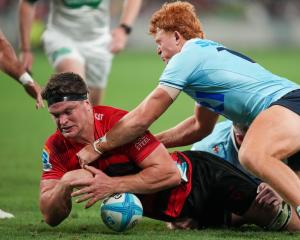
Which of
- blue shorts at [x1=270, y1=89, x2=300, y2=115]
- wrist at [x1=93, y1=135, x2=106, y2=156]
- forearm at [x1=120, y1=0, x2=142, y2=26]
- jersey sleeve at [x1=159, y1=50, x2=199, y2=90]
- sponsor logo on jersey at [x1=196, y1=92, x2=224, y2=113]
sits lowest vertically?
forearm at [x1=120, y1=0, x2=142, y2=26]

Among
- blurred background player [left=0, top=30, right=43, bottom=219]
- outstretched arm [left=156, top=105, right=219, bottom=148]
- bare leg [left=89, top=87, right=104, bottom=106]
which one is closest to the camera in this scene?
outstretched arm [left=156, top=105, right=219, bottom=148]

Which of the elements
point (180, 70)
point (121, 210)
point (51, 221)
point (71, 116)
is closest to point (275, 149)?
point (180, 70)

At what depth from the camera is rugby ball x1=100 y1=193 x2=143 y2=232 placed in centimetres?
685

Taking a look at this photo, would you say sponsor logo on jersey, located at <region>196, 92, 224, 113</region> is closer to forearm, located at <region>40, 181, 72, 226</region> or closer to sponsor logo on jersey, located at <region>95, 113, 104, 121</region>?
sponsor logo on jersey, located at <region>95, 113, 104, 121</region>

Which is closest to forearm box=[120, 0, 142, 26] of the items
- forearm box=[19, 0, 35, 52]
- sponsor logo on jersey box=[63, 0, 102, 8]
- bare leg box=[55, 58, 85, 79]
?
sponsor logo on jersey box=[63, 0, 102, 8]

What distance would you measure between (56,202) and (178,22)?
1.75 m

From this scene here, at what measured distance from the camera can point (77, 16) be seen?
11.6m

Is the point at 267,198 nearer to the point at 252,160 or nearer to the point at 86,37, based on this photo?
the point at 252,160

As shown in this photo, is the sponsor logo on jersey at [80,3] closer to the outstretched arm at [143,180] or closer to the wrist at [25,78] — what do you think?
the wrist at [25,78]

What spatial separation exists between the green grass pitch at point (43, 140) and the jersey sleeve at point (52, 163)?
16.8 inches

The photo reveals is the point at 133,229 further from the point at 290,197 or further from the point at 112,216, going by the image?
the point at 290,197

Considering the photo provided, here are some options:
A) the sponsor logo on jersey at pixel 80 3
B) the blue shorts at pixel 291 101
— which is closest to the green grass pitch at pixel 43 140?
the blue shorts at pixel 291 101

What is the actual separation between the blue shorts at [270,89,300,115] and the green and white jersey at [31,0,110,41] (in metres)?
4.90

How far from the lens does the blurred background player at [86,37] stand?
11.3m
